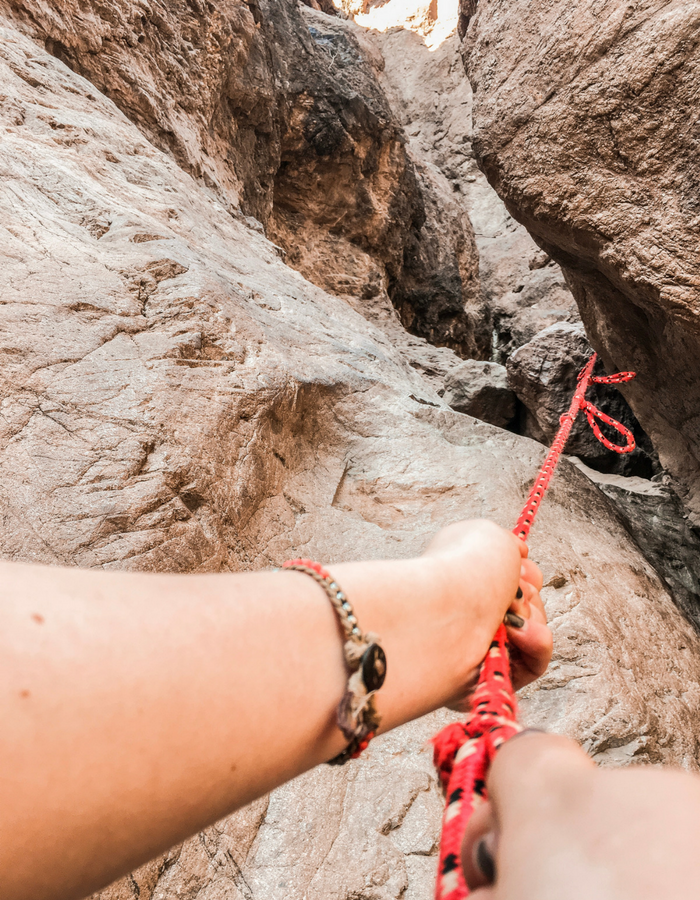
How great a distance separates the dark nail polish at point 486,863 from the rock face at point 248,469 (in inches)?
35.6

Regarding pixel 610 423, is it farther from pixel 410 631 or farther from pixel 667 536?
pixel 410 631

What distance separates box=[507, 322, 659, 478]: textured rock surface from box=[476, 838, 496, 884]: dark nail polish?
4.62 metres

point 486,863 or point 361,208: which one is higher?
point 361,208

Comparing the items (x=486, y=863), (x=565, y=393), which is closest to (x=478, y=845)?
(x=486, y=863)

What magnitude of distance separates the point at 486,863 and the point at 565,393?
4722 mm

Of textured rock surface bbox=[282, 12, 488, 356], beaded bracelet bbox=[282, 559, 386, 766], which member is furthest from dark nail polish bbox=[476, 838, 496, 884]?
textured rock surface bbox=[282, 12, 488, 356]

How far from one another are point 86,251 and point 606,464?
4.43 m

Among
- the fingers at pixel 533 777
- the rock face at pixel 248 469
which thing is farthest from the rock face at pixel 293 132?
the fingers at pixel 533 777

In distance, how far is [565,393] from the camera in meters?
4.69

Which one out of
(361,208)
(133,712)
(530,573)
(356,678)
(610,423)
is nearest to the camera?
(133,712)

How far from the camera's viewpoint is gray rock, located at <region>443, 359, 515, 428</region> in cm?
527

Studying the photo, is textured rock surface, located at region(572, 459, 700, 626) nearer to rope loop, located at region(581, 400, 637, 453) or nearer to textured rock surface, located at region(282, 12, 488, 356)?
rope loop, located at region(581, 400, 637, 453)

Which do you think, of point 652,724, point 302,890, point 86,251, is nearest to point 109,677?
point 302,890

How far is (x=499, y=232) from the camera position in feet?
31.3
